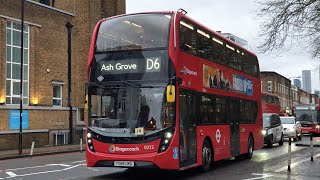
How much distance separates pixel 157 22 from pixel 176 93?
6.57 ft

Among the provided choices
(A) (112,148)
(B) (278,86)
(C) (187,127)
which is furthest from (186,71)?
(B) (278,86)

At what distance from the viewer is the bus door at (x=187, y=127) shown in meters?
11.4

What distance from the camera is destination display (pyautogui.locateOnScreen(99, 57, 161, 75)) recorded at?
1129cm

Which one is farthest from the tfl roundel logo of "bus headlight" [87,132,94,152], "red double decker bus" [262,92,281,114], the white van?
"red double decker bus" [262,92,281,114]

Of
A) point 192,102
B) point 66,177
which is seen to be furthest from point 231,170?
point 66,177

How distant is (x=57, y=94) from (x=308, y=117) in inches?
982

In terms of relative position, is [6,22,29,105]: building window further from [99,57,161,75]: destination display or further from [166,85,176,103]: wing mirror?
[166,85,176,103]: wing mirror

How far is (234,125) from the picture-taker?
1595 centimetres

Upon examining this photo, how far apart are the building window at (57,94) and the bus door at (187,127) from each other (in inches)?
765

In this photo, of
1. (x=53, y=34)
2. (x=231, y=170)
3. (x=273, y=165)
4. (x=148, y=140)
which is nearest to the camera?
(x=148, y=140)

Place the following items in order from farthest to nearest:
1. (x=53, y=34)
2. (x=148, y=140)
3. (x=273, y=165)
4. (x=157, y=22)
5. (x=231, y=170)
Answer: (x=53, y=34) → (x=273, y=165) → (x=231, y=170) → (x=157, y=22) → (x=148, y=140)

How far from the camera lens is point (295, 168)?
1453 centimetres

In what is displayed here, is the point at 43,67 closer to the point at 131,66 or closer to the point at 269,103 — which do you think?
the point at 131,66

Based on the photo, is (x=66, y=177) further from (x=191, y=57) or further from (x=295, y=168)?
(x=295, y=168)
